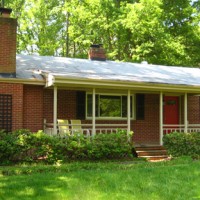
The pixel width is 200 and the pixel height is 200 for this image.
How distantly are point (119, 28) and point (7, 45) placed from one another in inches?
629

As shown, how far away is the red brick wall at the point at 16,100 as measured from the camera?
1230 cm

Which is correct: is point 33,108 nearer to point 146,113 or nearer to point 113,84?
point 113,84

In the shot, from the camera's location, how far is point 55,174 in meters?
8.87

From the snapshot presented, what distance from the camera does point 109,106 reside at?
15.1 metres

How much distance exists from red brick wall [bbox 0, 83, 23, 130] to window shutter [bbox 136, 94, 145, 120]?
5461 millimetres

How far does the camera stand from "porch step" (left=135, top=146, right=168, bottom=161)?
1309 cm

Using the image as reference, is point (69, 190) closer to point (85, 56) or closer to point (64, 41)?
point (85, 56)

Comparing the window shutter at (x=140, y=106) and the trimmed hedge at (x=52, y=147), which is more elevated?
the window shutter at (x=140, y=106)

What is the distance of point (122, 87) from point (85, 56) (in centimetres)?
1995

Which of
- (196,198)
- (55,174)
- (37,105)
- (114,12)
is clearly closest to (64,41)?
(114,12)

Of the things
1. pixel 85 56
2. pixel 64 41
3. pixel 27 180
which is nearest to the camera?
pixel 27 180

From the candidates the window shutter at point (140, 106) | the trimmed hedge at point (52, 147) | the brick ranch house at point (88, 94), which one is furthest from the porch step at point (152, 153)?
the window shutter at point (140, 106)

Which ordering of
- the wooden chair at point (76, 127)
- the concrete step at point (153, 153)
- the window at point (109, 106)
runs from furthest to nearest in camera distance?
1. the window at point (109, 106)
2. the concrete step at point (153, 153)
3. the wooden chair at point (76, 127)

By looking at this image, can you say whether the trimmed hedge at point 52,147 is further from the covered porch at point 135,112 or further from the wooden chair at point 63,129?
the covered porch at point 135,112
